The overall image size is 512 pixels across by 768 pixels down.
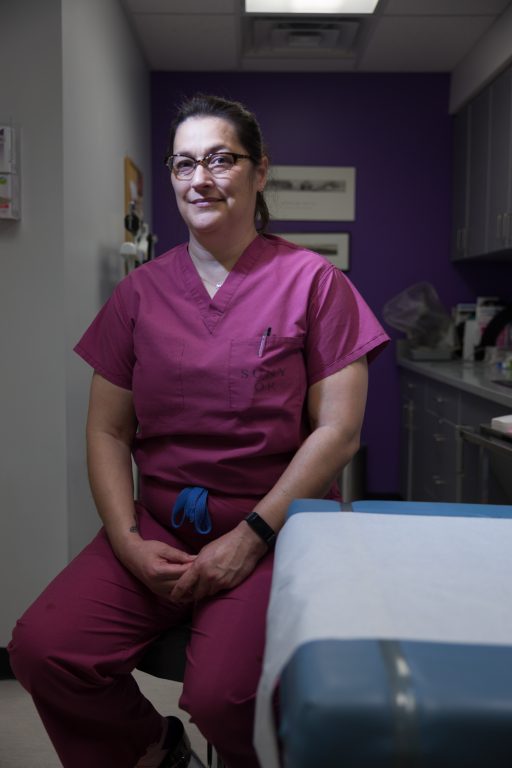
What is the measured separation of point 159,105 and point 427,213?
149cm

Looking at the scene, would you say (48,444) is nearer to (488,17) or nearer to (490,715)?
(490,715)

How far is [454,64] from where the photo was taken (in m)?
3.75

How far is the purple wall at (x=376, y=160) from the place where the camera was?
153 inches

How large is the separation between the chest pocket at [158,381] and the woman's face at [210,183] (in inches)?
8.7

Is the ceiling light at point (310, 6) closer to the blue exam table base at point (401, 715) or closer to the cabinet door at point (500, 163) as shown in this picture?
Result: the cabinet door at point (500, 163)

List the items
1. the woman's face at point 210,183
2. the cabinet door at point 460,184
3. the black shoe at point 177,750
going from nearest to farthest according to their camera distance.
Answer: the black shoe at point 177,750 < the woman's face at point 210,183 < the cabinet door at point 460,184

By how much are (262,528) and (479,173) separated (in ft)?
9.03

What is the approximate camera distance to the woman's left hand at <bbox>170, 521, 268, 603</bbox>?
3.80ft

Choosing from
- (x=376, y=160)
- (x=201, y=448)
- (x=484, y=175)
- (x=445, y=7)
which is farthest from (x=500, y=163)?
(x=201, y=448)

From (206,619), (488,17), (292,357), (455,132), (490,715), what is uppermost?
(488,17)

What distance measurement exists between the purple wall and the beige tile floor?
7.39 feet

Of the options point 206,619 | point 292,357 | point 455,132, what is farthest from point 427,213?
point 206,619

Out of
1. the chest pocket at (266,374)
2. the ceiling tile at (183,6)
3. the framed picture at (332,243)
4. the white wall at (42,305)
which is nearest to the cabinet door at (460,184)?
the framed picture at (332,243)

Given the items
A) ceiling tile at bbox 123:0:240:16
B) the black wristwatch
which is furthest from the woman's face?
ceiling tile at bbox 123:0:240:16
